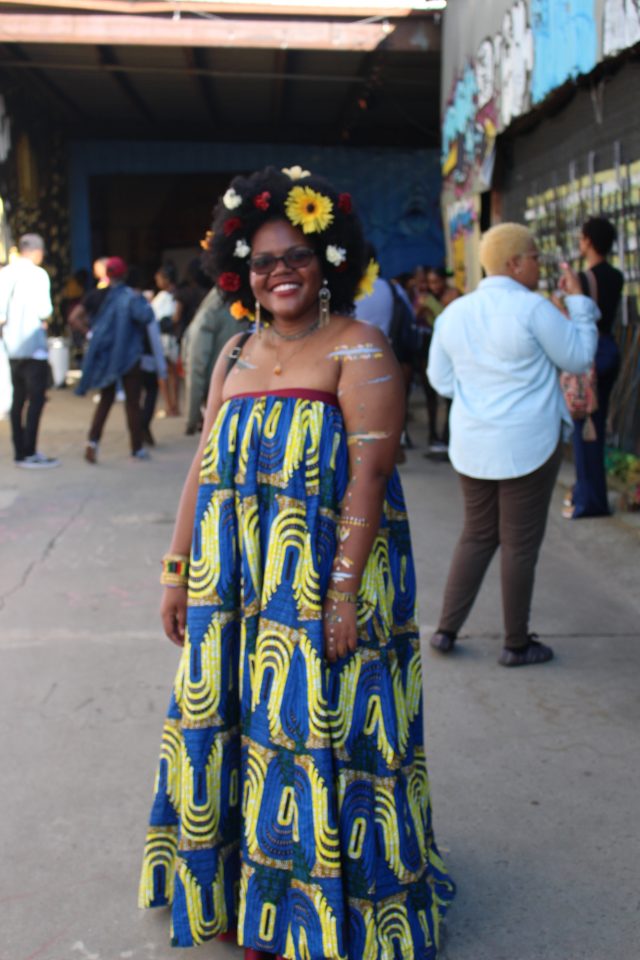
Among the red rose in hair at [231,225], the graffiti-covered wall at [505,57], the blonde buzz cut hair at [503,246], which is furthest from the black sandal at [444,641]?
the graffiti-covered wall at [505,57]

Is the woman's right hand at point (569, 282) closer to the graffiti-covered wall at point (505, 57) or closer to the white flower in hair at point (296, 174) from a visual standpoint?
the graffiti-covered wall at point (505, 57)

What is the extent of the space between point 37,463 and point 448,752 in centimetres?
708

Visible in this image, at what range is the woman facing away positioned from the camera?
8.57ft

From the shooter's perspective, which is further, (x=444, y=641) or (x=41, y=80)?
(x=41, y=80)

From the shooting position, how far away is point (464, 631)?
537 centimetres

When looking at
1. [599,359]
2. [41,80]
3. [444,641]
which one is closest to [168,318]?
[41,80]

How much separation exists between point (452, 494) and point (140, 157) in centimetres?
1635

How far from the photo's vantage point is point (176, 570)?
9.45 feet

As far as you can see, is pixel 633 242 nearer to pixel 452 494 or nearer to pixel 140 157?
pixel 452 494

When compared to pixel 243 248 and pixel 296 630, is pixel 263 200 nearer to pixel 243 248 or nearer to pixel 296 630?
pixel 243 248

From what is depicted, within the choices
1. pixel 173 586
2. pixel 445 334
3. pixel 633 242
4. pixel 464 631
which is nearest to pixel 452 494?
pixel 633 242

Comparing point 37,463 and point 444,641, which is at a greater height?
point 37,463

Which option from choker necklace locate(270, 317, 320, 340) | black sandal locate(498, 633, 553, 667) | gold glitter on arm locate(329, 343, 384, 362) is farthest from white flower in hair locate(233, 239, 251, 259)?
black sandal locate(498, 633, 553, 667)

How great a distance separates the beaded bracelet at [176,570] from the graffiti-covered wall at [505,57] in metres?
5.51
